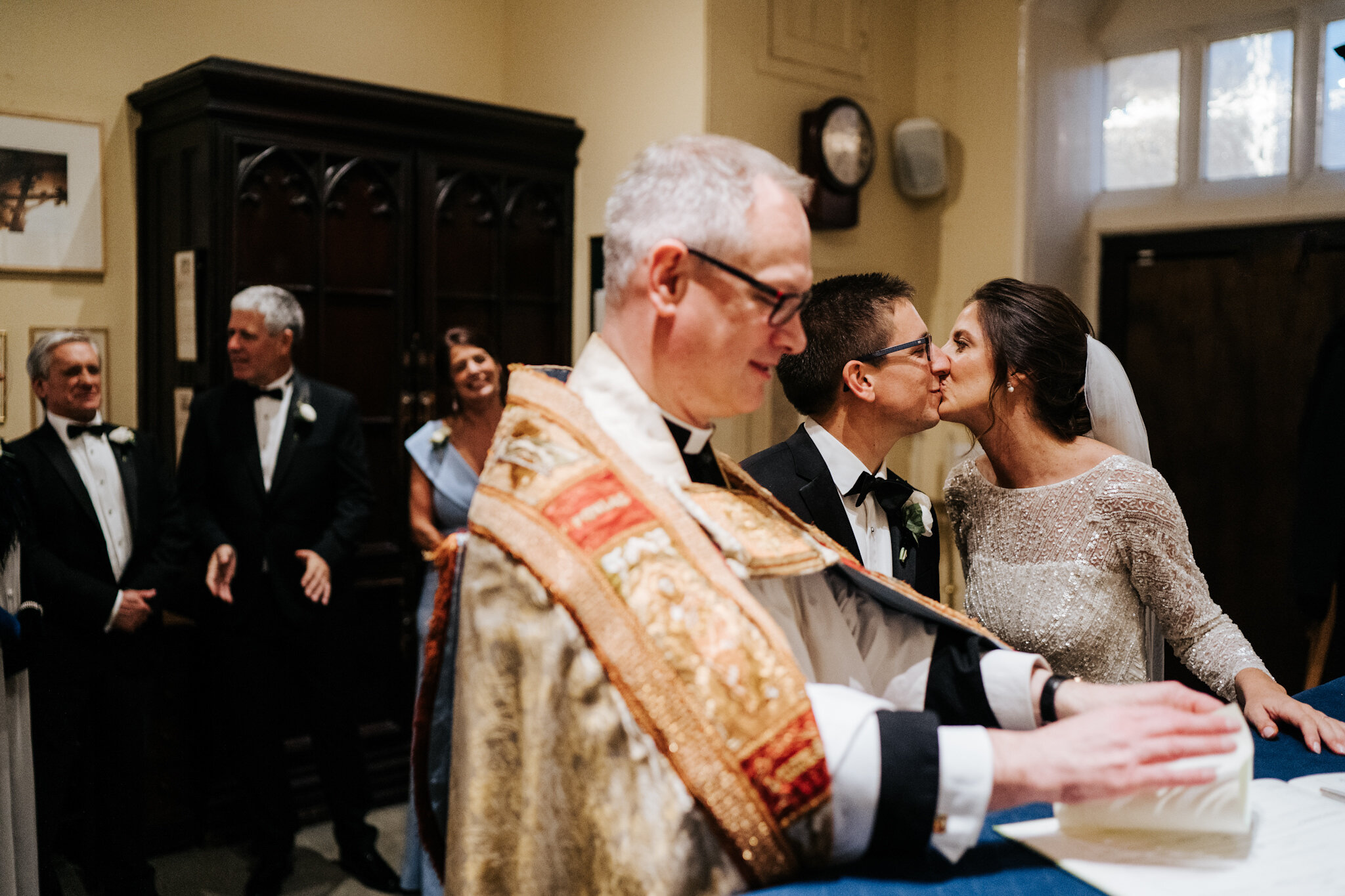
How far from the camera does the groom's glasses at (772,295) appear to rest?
116 centimetres

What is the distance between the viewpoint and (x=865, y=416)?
2084 millimetres

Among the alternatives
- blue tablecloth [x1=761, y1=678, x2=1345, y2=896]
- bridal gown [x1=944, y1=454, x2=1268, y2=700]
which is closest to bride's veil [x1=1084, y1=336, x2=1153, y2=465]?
bridal gown [x1=944, y1=454, x2=1268, y2=700]

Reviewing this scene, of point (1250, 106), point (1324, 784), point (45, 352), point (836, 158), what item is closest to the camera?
point (1324, 784)

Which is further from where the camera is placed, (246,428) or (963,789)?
(246,428)

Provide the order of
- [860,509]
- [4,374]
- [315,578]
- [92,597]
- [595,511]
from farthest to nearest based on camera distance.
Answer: [4,374] → [315,578] → [92,597] → [860,509] → [595,511]

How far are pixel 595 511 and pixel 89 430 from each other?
2659 mm

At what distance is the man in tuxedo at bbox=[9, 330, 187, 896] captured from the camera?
2.98 meters

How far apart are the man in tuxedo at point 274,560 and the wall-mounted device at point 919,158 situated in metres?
2.54

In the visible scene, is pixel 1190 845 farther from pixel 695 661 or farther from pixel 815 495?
pixel 815 495

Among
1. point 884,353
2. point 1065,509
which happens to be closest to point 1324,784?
point 1065,509

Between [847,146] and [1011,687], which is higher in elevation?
[847,146]

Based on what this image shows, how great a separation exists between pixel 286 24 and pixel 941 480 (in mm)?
3262

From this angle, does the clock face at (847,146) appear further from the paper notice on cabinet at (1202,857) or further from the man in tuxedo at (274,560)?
the paper notice on cabinet at (1202,857)

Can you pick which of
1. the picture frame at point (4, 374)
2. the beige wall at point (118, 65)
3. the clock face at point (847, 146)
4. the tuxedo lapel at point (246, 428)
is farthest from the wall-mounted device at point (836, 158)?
the picture frame at point (4, 374)
